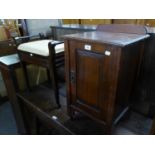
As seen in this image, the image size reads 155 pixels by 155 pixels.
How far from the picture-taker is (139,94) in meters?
1.18

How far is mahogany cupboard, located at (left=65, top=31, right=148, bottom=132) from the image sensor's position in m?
0.72

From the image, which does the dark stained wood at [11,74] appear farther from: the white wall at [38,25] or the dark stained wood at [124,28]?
the dark stained wood at [124,28]

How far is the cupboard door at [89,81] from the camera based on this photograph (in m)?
0.81

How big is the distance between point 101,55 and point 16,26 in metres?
1.82

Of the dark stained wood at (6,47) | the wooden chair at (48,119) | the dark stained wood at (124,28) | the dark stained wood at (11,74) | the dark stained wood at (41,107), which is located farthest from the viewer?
the dark stained wood at (6,47)

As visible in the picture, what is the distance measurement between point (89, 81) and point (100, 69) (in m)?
0.13

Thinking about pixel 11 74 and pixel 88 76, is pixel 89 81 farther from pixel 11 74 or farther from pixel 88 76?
pixel 11 74

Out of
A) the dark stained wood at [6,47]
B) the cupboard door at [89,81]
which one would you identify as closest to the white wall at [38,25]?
the dark stained wood at [6,47]

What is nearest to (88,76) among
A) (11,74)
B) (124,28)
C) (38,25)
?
(124,28)

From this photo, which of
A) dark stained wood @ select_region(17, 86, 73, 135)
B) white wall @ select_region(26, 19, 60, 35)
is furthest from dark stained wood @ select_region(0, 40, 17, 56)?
dark stained wood @ select_region(17, 86, 73, 135)

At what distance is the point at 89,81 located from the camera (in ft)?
2.92
